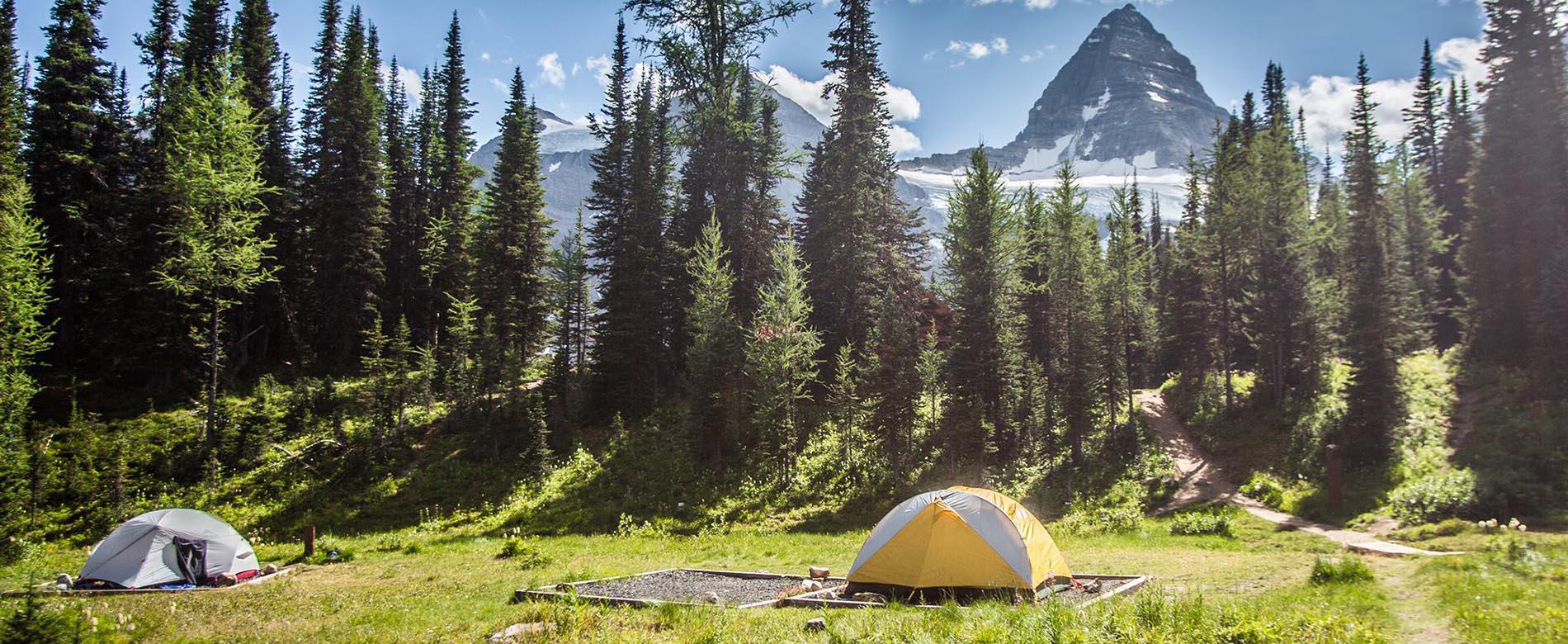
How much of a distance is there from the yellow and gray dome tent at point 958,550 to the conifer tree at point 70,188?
1596 inches

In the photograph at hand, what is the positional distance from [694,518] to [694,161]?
68.6ft

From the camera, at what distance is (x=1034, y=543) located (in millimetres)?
13125

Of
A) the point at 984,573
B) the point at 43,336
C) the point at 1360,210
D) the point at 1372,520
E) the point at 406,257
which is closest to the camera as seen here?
the point at 984,573

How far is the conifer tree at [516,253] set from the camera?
3969cm

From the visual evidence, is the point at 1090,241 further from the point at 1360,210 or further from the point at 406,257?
the point at 406,257

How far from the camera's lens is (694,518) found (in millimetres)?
25375

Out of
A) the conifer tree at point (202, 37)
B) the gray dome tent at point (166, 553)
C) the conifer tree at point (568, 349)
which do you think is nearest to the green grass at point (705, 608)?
the gray dome tent at point (166, 553)

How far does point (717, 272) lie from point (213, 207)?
22697 mm

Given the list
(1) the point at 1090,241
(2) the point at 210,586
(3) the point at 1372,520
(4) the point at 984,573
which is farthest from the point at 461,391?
(3) the point at 1372,520

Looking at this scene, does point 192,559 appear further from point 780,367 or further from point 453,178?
point 453,178

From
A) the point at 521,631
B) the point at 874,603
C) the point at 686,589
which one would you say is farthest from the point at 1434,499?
the point at 521,631

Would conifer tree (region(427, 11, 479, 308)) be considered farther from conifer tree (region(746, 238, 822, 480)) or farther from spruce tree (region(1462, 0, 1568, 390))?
spruce tree (region(1462, 0, 1568, 390))

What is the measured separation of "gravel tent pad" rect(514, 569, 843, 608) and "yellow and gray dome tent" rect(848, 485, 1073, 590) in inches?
54.3

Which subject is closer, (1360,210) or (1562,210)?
(1562,210)
